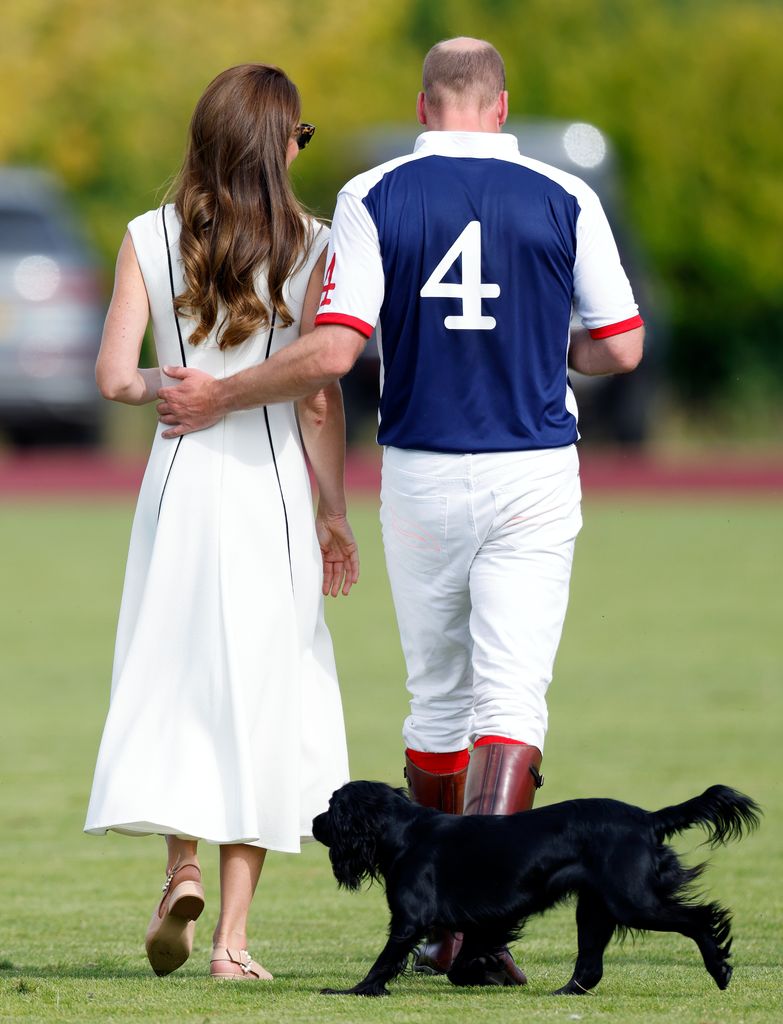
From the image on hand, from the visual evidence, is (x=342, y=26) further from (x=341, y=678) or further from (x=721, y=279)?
(x=341, y=678)

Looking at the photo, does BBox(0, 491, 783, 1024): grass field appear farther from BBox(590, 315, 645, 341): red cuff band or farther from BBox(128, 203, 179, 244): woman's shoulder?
BBox(128, 203, 179, 244): woman's shoulder

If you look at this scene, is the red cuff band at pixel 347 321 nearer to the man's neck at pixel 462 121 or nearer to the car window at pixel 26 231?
the man's neck at pixel 462 121

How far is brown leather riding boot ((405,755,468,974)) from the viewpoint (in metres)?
4.89

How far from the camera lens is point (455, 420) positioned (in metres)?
4.66

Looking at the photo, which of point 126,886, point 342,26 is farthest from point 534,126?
point 126,886

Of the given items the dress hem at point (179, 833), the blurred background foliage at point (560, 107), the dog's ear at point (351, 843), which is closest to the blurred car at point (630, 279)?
the blurred background foliage at point (560, 107)

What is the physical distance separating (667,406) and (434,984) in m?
28.4

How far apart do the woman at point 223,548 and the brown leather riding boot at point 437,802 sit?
10.3 inches

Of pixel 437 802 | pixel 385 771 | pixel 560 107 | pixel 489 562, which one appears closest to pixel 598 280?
pixel 489 562

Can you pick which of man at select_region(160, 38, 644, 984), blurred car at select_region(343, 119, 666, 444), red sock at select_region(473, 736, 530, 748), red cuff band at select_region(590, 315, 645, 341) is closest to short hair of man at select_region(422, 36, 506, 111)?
man at select_region(160, 38, 644, 984)

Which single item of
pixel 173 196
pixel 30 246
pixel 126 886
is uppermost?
pixel 30 246

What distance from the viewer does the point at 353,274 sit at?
4.57 meters

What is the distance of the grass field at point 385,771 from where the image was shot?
438 cm

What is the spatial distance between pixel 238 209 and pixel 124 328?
15.4 inches
